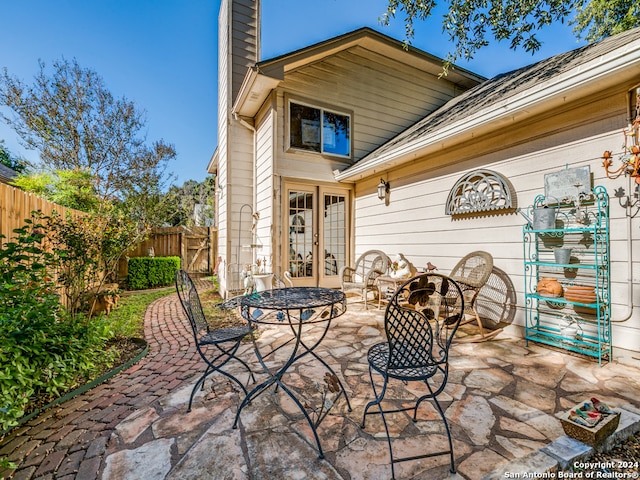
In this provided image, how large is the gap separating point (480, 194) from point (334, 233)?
120 inches

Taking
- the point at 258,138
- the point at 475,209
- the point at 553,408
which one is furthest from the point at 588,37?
the point at 553,408

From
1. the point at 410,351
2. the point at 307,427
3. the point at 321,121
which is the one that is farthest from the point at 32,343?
the point at 321,121

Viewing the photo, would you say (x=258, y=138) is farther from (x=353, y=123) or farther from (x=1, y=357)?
(x=1, y=357)

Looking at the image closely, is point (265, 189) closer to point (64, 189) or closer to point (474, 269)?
point (474, 269)

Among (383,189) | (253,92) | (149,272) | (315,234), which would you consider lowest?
(149,272)

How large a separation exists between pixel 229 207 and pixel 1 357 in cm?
458

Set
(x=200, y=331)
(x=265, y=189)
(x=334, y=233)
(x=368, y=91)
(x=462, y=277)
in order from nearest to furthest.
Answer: (x=200, y=331) < (x=462, y=277) < (x=265, y=189) < (x=334, y=233) < (x=368, y=91)

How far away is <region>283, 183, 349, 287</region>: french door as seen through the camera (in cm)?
579

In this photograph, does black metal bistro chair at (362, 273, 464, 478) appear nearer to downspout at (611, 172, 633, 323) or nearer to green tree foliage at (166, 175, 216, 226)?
downspout at (611, 172, 633, 323)

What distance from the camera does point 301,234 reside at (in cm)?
588

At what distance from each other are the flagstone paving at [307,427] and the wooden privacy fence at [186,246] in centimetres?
727

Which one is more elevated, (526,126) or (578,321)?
(526,126)

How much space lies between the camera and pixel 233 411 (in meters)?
2.05

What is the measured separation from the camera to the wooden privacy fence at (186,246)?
9164 millimetres
